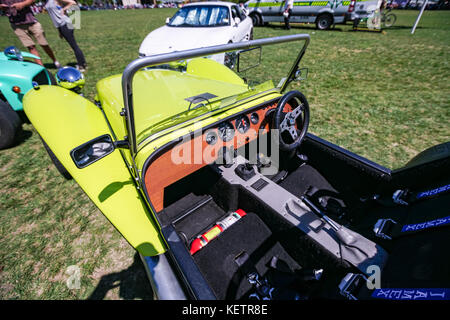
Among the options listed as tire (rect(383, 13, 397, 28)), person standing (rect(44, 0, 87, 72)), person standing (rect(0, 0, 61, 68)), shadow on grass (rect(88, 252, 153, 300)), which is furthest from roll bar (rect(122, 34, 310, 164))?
tire (rect(383, 13, 397, 28))

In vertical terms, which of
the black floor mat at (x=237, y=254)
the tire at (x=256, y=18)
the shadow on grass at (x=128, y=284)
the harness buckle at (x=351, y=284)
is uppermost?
the tire at (x=256, y=18)

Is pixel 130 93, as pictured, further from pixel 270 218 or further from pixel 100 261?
pixel 100 261

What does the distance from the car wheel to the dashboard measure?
3121 mm

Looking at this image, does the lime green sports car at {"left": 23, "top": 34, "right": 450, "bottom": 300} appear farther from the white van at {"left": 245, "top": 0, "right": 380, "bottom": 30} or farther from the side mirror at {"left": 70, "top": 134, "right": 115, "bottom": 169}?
the white van at {"left": 245, "top": 0, "right": 380, "bottom": 30}

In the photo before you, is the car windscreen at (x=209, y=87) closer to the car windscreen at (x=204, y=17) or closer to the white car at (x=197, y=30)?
the white car at (x=197, y=30)

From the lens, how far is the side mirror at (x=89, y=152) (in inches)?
63.4

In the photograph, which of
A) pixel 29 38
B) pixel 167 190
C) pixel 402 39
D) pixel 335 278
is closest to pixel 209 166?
pixel 167 190

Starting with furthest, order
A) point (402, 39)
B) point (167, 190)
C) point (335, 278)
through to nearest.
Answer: point (402, 39)
point (167, 190)
point (335, 278)

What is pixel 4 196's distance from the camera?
2.66m

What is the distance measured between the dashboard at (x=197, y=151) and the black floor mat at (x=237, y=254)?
663 mm

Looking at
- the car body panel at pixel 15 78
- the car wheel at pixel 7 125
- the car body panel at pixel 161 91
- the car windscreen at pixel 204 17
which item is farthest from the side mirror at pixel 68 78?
the car windscreen at pixel 204 17

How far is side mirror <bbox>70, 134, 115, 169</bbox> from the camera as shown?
1.61m

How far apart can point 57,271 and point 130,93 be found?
6.59 ft

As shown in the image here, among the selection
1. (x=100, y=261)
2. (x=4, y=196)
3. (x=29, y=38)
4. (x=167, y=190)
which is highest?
(x=29, y=38)
